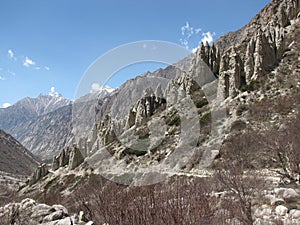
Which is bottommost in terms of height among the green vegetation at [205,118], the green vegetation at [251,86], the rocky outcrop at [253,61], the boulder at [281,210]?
the boulder at [281,210]

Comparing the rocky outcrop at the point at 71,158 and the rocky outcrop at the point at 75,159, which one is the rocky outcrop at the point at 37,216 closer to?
the rocky outcrop at the point at 75,159

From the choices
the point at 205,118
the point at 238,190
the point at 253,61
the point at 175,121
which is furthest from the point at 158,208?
the point at 253,61

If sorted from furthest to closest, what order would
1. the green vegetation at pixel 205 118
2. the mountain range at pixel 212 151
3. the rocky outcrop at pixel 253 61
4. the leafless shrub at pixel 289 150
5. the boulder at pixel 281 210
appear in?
the rocky outcrop at pixel 253 61 → the green vegetation at pixel 205 118 → the leafless shrub at pixel 289 150 → the boulder at pixel 281 210 → the mountain range at pixel 212 151

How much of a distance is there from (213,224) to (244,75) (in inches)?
1616

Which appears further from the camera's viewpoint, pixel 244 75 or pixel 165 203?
pixel 244 75

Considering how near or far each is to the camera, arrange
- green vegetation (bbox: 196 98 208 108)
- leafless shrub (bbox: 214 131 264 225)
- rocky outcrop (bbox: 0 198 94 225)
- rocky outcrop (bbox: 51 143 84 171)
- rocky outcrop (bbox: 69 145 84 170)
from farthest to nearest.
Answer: rocky outcrop (bbox: 51 143 84 171)
rocky outcrop (bbox: 69 145 84 170)
green vegetation (bbox: 196 98 208 108)
rocky outcrop (bbox: 0 198 94 225)
leafless shrub (bbox: 214 131 264 225)

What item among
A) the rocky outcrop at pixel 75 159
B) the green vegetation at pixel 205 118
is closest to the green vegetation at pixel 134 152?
the green vegetation at pixel 205 118

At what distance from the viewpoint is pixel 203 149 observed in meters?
33.3

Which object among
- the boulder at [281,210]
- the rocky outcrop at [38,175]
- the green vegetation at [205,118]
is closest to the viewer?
the boulder at [281,210]

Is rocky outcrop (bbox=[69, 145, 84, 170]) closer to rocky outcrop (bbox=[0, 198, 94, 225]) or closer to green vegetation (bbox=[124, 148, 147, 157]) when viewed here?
green vegetation (bbox=[124, 148, 147, 157])

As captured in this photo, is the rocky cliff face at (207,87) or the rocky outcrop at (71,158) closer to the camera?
the rocky cliff face at (207,87)

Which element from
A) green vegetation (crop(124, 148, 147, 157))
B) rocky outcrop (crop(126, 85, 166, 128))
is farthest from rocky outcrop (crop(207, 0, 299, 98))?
rocky outcrop (crop(126, 85, 166, 128))

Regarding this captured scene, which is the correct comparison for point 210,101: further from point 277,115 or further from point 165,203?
point 165,203

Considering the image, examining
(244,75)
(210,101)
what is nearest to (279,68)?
(244,75)
